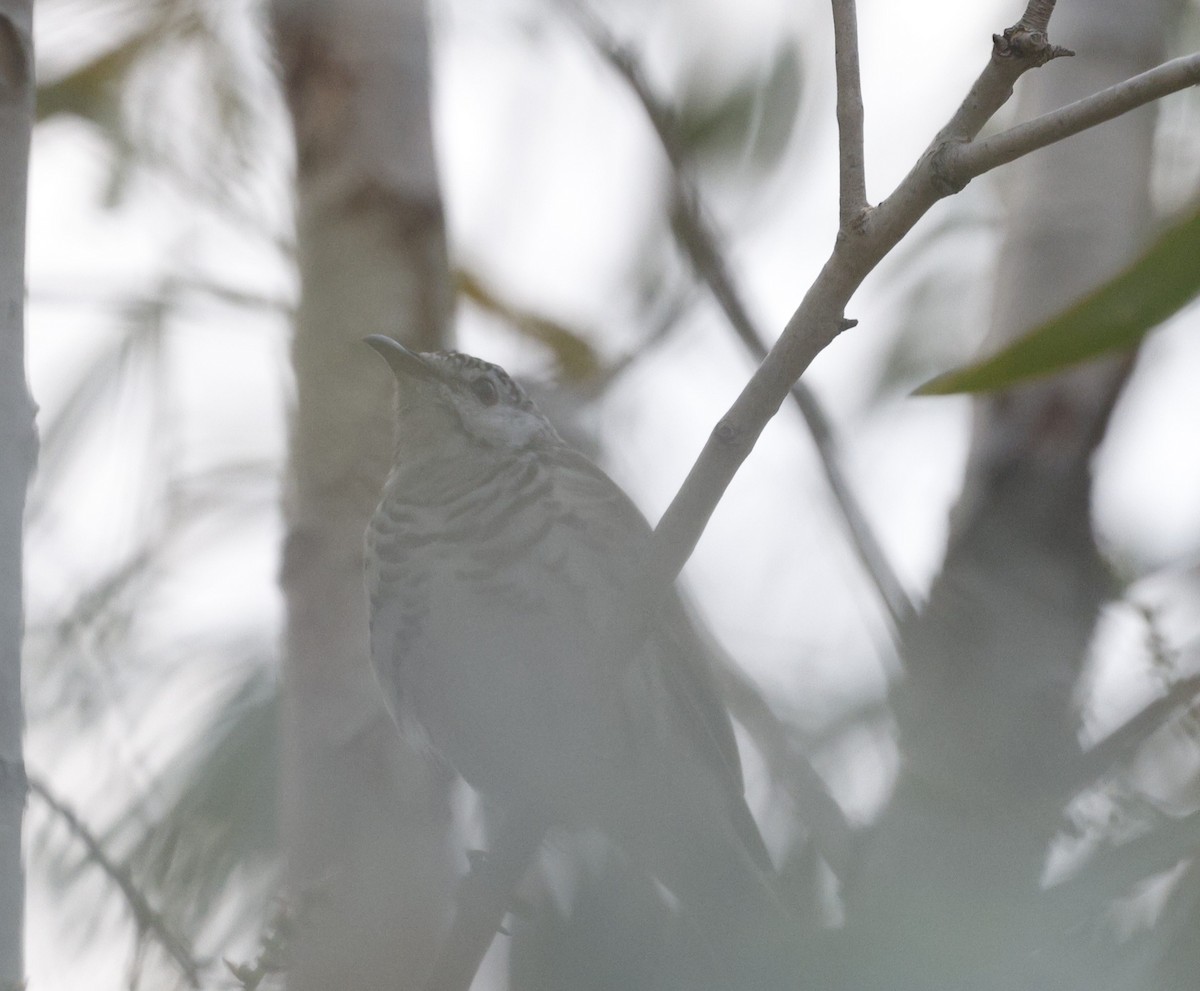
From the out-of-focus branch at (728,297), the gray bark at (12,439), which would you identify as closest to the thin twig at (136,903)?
the gray bark at (12,439)

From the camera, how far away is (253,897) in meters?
2.11

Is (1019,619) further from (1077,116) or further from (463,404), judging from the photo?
(463,404)

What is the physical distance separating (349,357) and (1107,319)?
147 cm

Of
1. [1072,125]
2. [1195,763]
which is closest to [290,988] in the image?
[1195,763]

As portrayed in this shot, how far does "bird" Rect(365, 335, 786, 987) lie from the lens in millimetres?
2162

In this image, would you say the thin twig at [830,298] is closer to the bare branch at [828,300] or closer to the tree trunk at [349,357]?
the bare branch at [828,300]

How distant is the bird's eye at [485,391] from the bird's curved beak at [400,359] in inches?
3.8

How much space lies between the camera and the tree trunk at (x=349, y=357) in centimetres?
221

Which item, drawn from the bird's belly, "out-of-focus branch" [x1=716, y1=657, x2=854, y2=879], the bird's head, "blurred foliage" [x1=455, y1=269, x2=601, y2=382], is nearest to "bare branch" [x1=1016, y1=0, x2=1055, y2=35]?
"out-of-focus branch" [x1=716, y1=657, x2=854, y2=879]

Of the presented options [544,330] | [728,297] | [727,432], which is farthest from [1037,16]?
[544,330]

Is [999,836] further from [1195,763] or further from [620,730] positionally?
[620,730]

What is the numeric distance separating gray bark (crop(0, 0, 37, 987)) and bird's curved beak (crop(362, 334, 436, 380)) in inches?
38.9

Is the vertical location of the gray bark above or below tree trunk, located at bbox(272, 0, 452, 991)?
below

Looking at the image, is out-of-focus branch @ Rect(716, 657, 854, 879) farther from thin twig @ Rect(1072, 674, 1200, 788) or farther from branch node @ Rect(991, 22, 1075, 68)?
branch node @ Rect(991, 22, 1075, 68)
